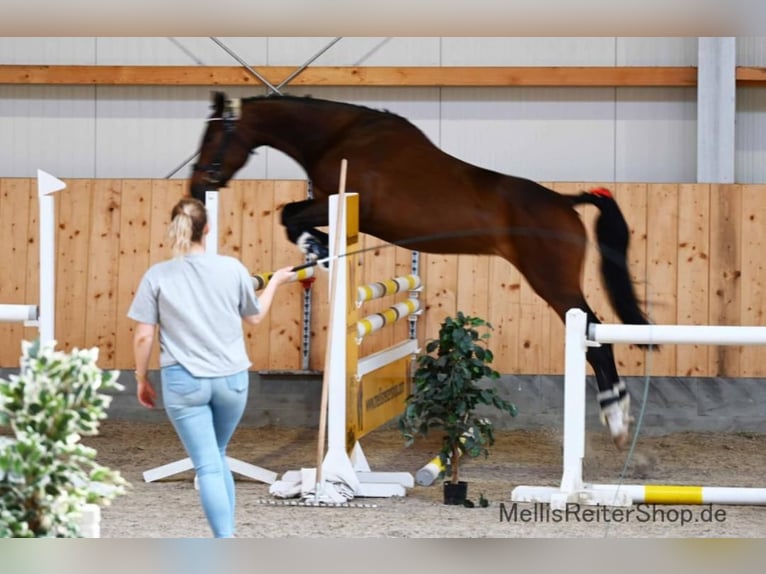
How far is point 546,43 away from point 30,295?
5.58 feet

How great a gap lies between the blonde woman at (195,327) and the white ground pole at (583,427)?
902 millimetres

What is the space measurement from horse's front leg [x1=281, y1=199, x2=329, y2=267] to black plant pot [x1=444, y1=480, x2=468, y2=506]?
2.34 feet

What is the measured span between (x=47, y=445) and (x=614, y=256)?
65.1 inches

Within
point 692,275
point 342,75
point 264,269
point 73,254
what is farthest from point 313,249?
point 692,275

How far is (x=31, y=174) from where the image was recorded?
4.04 metres

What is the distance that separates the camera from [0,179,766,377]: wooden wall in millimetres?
3850

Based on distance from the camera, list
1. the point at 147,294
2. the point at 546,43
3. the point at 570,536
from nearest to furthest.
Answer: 1. the point at 147,294
2. the point at 570,536
3. the point at 546,43

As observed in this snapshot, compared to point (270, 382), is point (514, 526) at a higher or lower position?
lower

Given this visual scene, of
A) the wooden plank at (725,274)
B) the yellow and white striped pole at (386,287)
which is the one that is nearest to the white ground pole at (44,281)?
the yellow and white striped pole at (386,287)

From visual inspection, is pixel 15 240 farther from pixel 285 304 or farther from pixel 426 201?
pixel 426 201

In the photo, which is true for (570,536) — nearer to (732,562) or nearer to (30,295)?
(732,562)

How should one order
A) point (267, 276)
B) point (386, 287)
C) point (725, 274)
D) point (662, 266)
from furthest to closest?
point (725, 274) → point (386, 287) → point (662, 266) → point (267, 276)

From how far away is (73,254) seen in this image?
3.98 meters

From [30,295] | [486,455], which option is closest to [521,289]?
[486,455]
